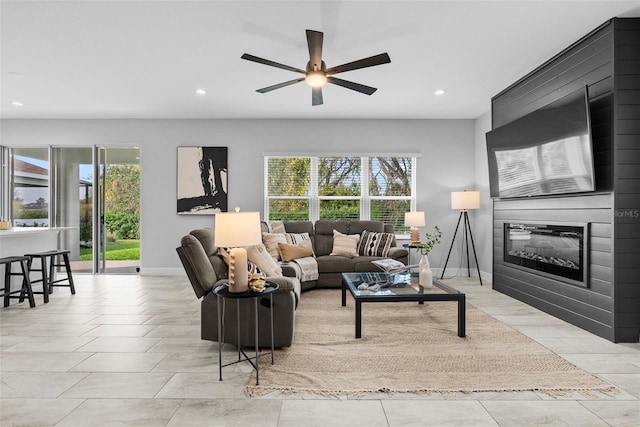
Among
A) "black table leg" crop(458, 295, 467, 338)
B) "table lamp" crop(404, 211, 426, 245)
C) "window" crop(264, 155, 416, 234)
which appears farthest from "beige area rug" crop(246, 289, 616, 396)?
"window" crop(264, 155, 416, 234)

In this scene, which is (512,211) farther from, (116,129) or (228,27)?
(116,129)

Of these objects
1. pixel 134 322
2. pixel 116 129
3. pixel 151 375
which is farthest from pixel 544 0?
pixel 116 129

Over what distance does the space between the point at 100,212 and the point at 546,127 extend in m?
6.85

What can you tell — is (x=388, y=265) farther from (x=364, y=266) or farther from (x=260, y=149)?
(x=260, y=149)

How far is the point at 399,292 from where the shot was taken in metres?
3.42

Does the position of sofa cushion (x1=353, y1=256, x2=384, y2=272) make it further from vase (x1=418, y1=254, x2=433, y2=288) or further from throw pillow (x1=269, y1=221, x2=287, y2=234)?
vase (x1=418, y1=254, x2=433, y2=288)

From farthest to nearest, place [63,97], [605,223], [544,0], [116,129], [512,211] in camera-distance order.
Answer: [116,129] → [63,97] → [512,211] → [605,223] → [544,0]

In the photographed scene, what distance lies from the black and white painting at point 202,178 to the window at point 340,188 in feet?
2.56

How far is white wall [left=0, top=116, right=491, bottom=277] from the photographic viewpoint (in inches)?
260

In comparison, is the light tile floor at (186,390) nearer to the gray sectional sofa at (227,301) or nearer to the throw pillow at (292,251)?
the gray sectional sofa at (227,301)

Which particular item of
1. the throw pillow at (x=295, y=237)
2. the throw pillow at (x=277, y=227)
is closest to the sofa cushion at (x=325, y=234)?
the throw pillow at (x=295, y=237)

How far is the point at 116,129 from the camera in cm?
665

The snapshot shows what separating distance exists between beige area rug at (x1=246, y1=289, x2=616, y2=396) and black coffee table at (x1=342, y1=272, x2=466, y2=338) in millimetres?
236

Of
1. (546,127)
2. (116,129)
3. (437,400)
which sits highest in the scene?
(116,129)
